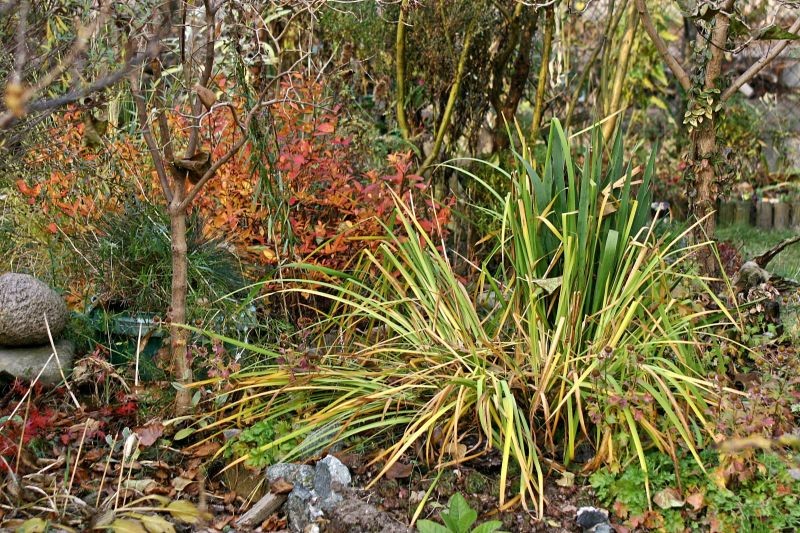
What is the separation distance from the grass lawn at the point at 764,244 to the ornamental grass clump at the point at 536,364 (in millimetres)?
2091

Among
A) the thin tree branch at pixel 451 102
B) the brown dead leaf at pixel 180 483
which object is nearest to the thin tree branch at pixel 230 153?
the brown dead leaf at pixel 180 483

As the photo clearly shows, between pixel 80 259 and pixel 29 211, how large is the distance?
0.72m

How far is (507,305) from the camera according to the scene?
11.9 ft

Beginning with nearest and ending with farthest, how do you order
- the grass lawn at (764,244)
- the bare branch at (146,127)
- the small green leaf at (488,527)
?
1. the small green leaf at (488,527)
2. the bare branch at (146,127)
3. the grass lawn at (764,244)

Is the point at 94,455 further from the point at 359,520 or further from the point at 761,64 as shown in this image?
the point at 761,64

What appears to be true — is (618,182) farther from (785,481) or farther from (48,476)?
(48,476)

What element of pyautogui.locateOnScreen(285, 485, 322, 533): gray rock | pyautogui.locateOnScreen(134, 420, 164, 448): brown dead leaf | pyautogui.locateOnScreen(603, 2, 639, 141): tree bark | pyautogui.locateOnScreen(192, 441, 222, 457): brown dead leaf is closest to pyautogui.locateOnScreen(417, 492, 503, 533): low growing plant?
pyautogui.locateOnScreen(285, 485, 322, 533): gray rock

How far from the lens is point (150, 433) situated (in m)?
3.30

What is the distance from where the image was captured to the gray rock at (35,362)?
3.78 m

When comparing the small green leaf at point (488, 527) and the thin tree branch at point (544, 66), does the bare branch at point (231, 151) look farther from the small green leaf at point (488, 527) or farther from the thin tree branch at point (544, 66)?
the thin tree branch at point (544, 66)

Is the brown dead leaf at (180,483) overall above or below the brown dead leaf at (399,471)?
below

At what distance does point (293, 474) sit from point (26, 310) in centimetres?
142

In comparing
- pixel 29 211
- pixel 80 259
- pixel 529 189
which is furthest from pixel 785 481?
pixel 29 211

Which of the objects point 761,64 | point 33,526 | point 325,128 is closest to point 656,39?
point 761,64
